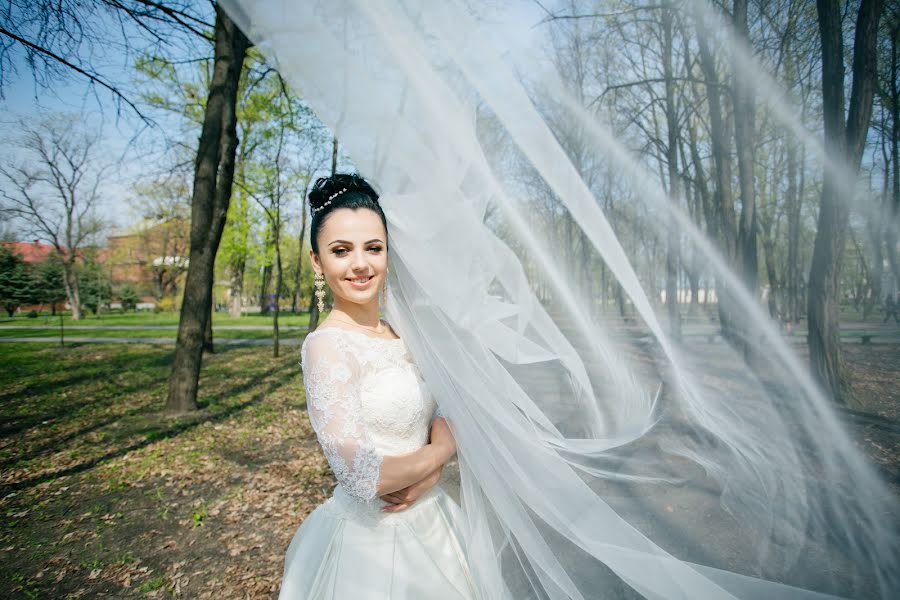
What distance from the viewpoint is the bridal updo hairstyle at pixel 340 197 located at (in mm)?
1677

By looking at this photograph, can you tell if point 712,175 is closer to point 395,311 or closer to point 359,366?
point 395,311

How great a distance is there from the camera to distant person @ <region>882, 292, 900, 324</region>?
210 cm

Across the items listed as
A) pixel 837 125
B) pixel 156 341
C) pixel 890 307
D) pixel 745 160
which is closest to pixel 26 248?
pixel 745 160

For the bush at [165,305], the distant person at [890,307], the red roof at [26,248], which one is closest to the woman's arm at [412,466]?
the distant person at [890,307]

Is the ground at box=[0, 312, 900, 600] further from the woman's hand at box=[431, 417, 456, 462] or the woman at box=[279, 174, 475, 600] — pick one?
the woman at box=[279, 174, 475, 600]

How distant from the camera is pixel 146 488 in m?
4.77

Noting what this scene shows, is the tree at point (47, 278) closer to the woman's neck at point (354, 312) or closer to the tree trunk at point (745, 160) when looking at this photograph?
the woman's neck at point (354, 312)

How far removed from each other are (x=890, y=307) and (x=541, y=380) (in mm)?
2104

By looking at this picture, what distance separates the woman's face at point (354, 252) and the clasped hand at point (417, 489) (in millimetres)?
652

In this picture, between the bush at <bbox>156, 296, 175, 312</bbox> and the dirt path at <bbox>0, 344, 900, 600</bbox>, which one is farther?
the bush at <bbox>156, 296, 175, 312</bbox>

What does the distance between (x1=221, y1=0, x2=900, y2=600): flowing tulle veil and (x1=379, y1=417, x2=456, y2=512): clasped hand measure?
0.18 metres

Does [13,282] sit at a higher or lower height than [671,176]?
lower

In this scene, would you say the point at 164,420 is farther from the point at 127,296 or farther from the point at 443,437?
the point at 127,296

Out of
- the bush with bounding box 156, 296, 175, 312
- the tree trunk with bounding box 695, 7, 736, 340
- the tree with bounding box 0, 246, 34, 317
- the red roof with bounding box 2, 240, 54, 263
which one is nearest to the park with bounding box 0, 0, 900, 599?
the tree trunk with bounding box 695, 7, 736, 340
